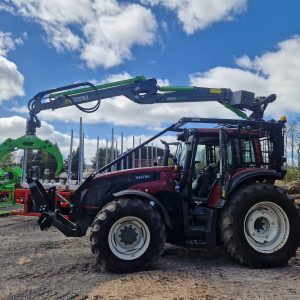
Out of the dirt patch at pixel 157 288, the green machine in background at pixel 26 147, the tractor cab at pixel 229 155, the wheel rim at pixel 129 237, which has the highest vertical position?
the green machine in background at pixel 26 147

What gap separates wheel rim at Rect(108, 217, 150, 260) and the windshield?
148 centimetres

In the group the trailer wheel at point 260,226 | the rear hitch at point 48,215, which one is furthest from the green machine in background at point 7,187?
the trailer wheel at point 260,226

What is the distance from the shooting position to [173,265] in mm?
7082

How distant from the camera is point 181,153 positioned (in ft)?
26.2

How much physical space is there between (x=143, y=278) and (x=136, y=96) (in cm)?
634

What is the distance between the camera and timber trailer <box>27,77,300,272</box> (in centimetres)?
670

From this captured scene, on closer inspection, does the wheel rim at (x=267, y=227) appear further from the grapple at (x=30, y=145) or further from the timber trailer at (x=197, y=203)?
the grapple at (x=30, y=145)

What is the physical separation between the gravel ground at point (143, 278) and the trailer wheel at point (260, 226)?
22cm

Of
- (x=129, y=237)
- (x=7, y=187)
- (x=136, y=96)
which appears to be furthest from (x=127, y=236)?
(x=7, y=187)

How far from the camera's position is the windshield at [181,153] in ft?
25.5

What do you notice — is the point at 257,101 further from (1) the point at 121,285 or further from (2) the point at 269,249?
(1) the point at 121,285

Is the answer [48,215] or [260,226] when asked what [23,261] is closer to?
[48,215]

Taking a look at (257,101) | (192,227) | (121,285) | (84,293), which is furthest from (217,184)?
(257,101)

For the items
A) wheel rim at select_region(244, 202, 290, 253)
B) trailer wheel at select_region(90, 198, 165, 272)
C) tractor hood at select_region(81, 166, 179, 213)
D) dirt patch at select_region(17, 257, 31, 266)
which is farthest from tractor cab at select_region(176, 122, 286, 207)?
dirt patch at select_region(17, 257, 31, 266)
